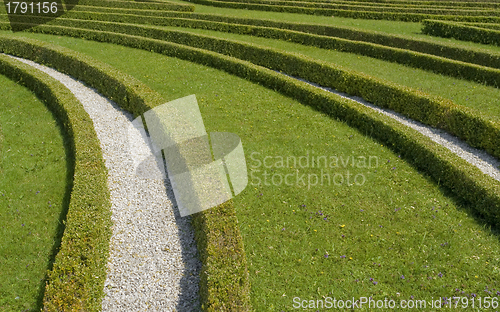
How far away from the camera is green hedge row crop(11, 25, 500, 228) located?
8148 mm

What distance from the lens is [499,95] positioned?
1370 cm

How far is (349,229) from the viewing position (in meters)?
7.60

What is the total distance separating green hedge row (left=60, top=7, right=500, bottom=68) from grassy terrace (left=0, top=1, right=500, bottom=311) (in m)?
5.02

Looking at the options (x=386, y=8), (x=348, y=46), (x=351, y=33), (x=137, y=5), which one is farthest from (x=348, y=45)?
(x=137, y=5)

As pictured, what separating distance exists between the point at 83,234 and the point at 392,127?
25.7 feet

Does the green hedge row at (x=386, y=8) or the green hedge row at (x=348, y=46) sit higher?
the green hedge row at (x=386, y=8)

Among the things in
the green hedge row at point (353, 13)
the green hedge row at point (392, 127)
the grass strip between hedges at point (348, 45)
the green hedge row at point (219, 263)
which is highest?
the green hedge row at point (353, 13)

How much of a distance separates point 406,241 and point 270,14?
82.2 feet

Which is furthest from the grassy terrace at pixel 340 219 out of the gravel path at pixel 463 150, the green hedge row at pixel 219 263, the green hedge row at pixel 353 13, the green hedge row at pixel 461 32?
the green hedge row at pixel 353 13

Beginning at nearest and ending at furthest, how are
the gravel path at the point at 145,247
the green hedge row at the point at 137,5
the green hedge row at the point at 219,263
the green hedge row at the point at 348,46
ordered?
the green hedge row at the point at 219,263 < the gravel path at the point at 145,247 < the green hedge row at the point at 348,46 < the green hedge row at the point at 137,5

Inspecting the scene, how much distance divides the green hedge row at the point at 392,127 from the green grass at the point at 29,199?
→ 7063 millimetres

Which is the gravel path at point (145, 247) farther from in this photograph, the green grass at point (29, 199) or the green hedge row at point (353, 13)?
the green hedge row at point (353, 13)

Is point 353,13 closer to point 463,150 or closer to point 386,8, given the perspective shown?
point 386,8

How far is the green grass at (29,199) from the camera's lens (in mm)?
6496
